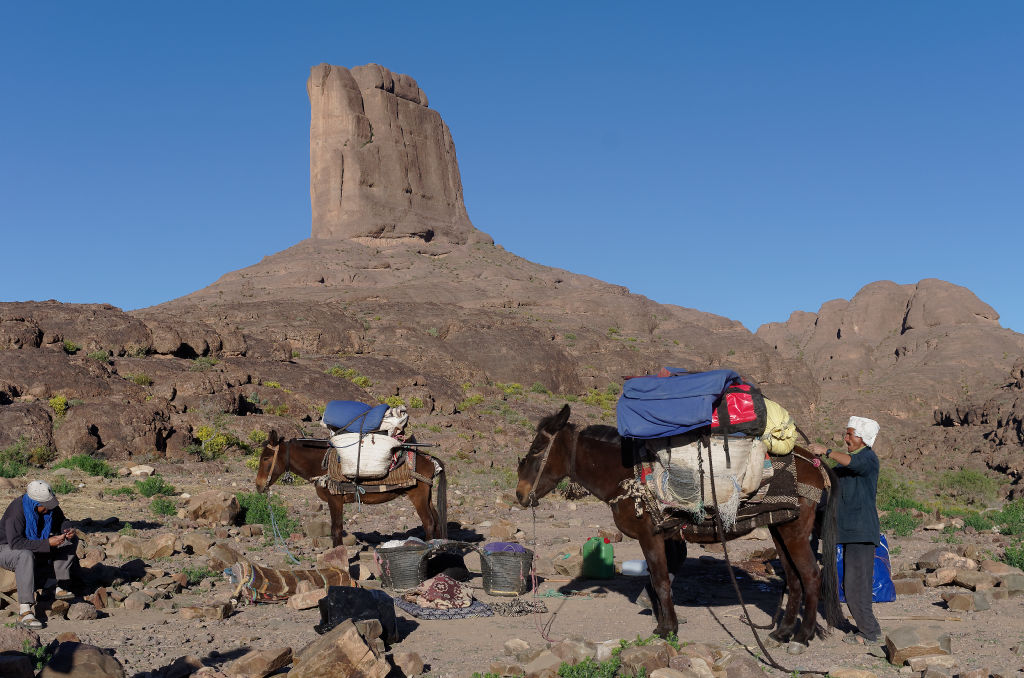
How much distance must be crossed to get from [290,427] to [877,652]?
19.5m

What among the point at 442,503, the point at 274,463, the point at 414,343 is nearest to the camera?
the point at 442,503

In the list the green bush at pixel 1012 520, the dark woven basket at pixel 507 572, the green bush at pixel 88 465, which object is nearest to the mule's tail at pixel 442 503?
the dark woven basket at pixel 507 572

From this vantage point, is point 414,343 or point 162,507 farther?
point 414,343

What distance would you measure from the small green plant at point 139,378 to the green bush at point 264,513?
11.5 meters

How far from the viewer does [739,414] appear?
7574 mm

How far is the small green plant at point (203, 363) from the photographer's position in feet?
92.7

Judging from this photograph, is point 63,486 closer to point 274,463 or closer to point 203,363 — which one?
point 274,463

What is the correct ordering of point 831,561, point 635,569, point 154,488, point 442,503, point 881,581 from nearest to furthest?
point 831,561
point 881,581
point 635,569
point 442,503
point 154,488

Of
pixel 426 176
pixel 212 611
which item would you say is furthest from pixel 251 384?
pixel 426 176

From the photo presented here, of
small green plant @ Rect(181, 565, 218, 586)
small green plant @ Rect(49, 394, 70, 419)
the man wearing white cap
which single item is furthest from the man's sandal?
small green plant @ Rect(49, 394, 70, 419)

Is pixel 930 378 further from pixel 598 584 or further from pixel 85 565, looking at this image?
pixel 85 565

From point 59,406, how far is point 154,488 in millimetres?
7198

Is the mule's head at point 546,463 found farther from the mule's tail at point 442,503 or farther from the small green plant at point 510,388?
the small green plant at point 510,388

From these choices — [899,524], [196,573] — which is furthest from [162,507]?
[899,524]
